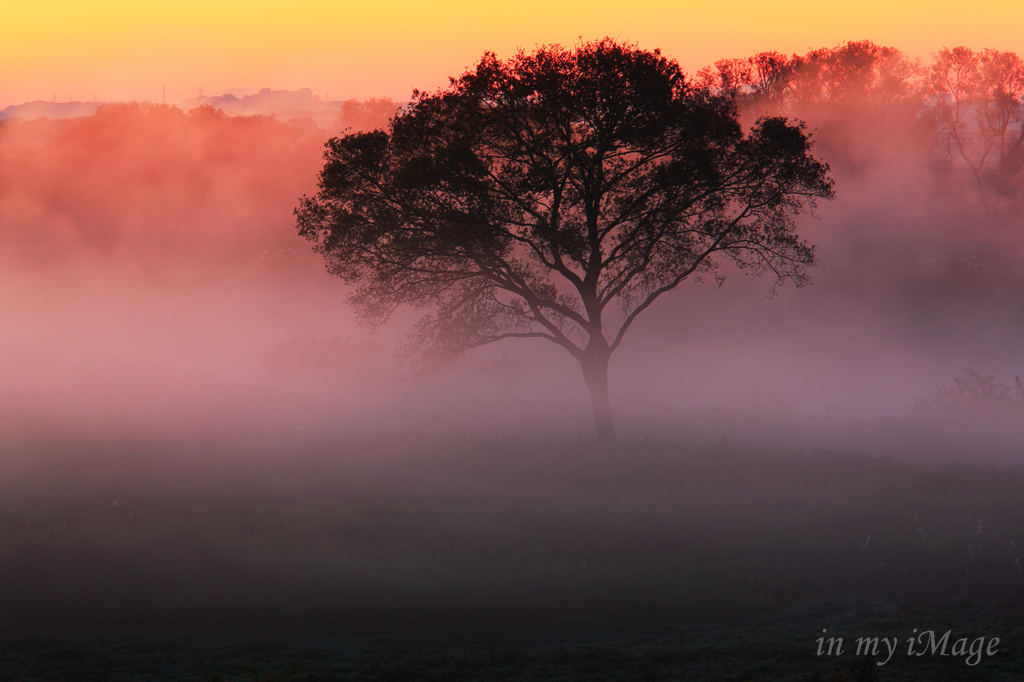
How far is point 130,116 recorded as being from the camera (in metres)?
110

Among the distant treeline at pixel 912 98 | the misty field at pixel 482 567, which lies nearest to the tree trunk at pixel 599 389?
the misty field at pixel 482 567

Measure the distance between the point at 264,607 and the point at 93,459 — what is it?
1063 cm

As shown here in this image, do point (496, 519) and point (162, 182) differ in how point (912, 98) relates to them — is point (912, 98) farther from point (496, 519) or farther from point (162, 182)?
point (162, 182)

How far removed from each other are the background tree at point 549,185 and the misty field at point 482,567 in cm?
677

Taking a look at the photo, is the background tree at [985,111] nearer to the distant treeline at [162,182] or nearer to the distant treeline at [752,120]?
the distant treeline at [752,120]

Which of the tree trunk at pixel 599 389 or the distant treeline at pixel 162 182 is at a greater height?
the distant treeline at pixel 162 182

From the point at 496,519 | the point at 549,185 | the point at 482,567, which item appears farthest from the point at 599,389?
the point at 482,567

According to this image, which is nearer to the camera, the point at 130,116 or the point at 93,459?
the point at 93,459

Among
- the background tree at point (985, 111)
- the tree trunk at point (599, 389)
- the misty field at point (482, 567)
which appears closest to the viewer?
the misty field at point (482, 567)

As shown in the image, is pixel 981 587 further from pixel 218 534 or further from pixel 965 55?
pixel 965 55

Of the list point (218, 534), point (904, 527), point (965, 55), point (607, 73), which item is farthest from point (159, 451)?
point (965, 55)

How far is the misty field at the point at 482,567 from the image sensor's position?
10164mm

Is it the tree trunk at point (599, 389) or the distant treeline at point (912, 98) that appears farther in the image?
the distant treeline at point (912, 98)

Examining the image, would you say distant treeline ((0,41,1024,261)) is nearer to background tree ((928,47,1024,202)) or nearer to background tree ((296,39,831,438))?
background tree ((928,47,1024,202))
